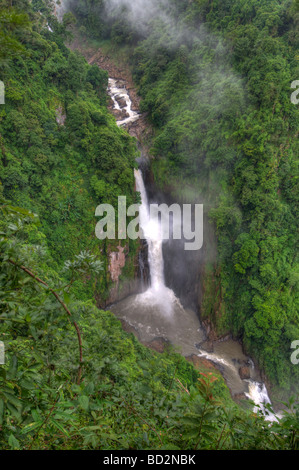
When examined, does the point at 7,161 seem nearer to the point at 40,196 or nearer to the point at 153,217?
the point at 40,196

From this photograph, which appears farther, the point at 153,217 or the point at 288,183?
the point at 153,217

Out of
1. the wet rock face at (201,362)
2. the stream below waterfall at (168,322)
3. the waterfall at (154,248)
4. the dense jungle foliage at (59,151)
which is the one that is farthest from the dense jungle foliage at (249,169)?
the dense jungle foliage at (59,151)

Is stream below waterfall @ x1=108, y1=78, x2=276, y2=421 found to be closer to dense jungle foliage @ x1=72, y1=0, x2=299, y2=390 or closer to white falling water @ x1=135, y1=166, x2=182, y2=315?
white falling water @ x1=135, y1=166, x2=182, y2=315

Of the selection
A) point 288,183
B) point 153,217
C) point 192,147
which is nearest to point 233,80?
point 192,147

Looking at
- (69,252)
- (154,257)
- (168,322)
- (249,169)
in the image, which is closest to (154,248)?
(154,257)

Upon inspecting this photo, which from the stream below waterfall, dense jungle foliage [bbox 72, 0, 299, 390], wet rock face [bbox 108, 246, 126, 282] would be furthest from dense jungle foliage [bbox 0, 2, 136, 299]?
dense jungle foliage [bbox 72, 0, 299, 390]
